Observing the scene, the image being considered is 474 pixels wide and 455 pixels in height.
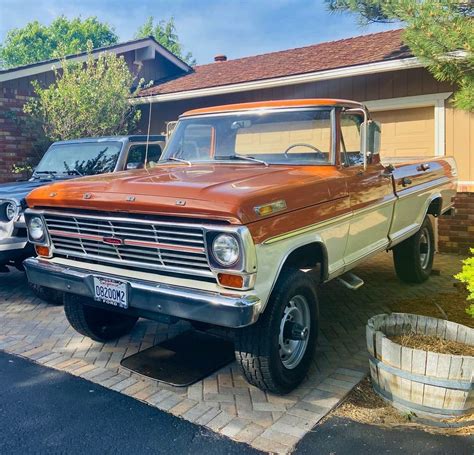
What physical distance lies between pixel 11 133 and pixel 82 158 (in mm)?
5702

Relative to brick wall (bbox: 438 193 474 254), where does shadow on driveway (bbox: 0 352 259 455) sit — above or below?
below

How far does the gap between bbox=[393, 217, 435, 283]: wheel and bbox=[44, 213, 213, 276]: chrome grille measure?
A: 3.84 m

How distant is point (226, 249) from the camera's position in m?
2.97

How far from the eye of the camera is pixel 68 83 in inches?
405

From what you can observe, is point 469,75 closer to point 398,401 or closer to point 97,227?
point 398,401

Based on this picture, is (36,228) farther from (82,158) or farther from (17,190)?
(82,158)

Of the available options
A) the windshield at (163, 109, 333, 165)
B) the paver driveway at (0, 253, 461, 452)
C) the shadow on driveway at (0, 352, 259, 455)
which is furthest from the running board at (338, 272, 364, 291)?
the shadow on driveway at (0, 352, 259, 455)

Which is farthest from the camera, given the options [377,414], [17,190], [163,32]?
[163,32]

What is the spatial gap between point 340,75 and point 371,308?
15.4 feet

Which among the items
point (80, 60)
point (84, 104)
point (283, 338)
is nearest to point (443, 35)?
point (283, 338)

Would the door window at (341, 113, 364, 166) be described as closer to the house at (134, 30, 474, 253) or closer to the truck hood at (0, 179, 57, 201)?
the house at (134, 30, 474, 253)

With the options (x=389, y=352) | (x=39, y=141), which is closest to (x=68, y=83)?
(x=39, y=141)

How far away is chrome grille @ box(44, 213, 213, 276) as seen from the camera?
311 centimetres

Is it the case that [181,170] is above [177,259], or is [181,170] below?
above
